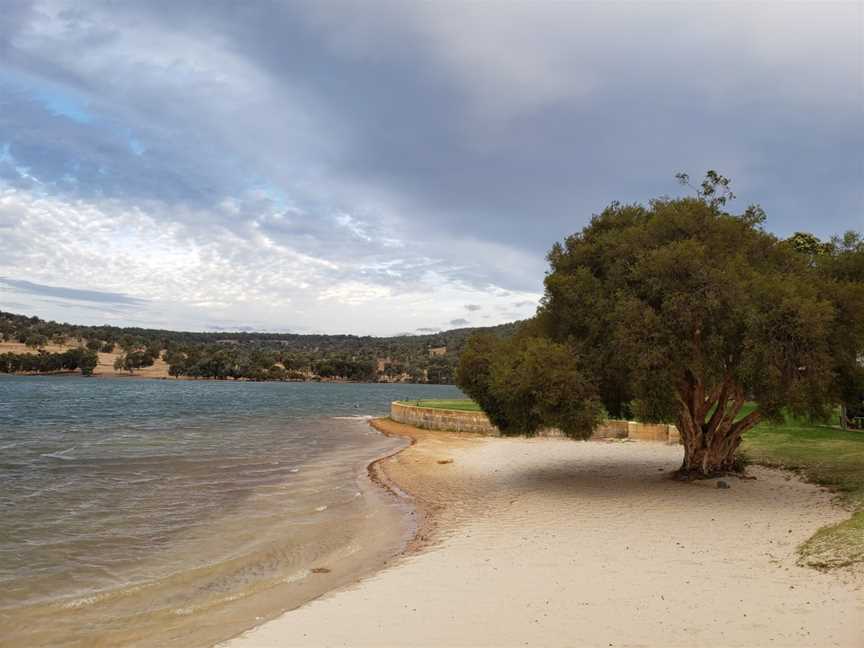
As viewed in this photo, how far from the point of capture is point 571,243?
65.7 feet

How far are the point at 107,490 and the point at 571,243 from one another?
59.9ft

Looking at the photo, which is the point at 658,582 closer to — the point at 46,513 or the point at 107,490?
the point at 46,513

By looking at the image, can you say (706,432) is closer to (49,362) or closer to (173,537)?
(173,537)

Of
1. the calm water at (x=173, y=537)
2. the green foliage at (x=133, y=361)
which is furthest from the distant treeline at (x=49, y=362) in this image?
the calm water at (x=173, y=537)

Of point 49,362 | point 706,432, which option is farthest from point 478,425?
point 49,362

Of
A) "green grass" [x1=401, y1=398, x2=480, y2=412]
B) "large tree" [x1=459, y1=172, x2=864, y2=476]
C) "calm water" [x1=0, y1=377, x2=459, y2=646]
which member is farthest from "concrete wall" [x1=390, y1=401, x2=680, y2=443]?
"calm water" [x1=0, y1=377, x2=459, y2=646]

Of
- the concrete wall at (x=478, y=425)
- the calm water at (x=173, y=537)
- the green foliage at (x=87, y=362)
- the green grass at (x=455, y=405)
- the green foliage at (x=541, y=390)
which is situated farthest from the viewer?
the green foliage at (x=87, y=362)

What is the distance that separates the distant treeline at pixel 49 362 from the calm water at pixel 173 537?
166790 mm

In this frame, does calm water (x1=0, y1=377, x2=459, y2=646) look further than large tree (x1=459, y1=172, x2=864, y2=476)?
No

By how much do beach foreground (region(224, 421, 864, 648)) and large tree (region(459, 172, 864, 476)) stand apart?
2.42 m

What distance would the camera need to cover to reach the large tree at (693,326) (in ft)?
48.4

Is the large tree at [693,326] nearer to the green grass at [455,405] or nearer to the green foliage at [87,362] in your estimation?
the green grass at [455,405]

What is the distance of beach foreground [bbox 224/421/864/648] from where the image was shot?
7.10 metres

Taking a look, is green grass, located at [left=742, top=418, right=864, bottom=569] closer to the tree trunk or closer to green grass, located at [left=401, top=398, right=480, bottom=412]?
the tree trunk
